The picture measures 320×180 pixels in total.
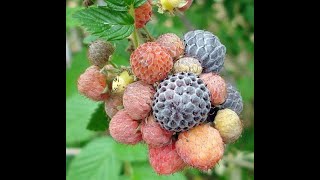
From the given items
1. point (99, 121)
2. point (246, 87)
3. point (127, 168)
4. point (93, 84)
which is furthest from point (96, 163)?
point (246, 87)

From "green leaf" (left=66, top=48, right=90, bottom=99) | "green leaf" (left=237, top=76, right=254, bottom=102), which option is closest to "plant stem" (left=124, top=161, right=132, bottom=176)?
"green leaf" (left=66, top=48, right=90, bottom=99)

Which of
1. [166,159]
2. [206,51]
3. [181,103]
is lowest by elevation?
[166,159]

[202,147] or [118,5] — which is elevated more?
[118,5]

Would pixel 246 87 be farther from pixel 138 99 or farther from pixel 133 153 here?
pixel 138 99

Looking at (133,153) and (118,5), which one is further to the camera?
(133,153)

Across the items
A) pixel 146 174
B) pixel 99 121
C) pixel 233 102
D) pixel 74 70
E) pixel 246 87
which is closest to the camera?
pixel 233 102
